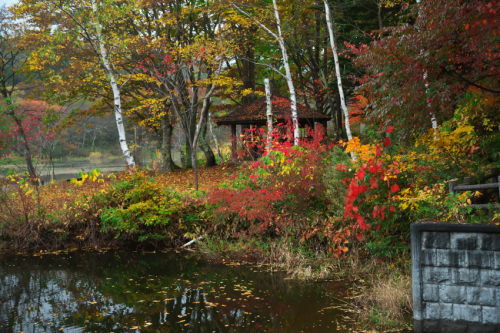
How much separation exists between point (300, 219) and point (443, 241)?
412 centimetres

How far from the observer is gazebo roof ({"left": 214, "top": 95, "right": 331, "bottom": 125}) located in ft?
58.4

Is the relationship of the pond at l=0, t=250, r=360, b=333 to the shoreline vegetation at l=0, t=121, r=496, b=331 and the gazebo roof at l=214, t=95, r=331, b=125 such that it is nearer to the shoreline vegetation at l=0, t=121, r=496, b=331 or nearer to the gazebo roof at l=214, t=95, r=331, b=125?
the shoreline vegetation at l=0, t=121, r=496, b=331

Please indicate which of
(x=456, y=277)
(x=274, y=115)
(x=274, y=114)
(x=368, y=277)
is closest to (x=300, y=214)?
(x=368, y=277)

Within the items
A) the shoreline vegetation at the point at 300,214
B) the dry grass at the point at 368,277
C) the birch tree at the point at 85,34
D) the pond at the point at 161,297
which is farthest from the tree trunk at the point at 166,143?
the dry grass at the point at 368,277

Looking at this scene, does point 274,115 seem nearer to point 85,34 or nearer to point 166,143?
point 166,143

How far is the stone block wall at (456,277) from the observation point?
478 cm

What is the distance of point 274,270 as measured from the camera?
8398 millimetres

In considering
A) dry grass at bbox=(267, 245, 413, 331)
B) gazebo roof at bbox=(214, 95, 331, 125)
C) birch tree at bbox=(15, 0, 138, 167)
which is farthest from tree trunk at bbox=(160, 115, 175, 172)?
dry grass at bbox=(267, 245, 413, 331)

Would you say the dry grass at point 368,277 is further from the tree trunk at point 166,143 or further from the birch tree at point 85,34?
the tree trunk at point 166,143

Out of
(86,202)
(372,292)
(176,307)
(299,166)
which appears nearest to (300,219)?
(299,166)

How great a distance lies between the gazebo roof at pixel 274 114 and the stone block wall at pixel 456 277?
1266 centimetres

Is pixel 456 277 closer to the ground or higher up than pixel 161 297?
higher up

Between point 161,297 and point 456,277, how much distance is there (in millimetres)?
4902

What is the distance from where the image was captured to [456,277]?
495 cm
